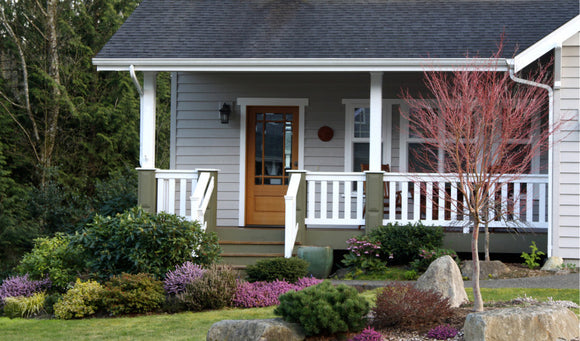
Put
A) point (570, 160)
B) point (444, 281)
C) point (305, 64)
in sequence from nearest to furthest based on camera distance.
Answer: point (444, 281) < point (570, 160) < point (305, 64)

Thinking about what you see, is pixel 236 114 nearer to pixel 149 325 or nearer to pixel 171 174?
pixel 171 174

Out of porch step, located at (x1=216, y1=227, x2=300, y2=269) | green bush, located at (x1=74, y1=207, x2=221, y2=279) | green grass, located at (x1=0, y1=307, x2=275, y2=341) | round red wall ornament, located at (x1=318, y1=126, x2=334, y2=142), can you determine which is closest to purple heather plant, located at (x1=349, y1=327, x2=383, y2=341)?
green grass, located at (x1=0, y1=307, x2=275, y2=341)

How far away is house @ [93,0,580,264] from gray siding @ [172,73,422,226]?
20mm

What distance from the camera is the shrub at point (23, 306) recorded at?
824 cm

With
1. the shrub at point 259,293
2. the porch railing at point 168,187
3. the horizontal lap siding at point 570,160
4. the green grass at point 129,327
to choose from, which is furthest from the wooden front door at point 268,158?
the horizontal lap siding at point 570,160

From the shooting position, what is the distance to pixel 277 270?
8570 mm

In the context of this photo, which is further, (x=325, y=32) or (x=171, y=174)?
(x=325, y=32)

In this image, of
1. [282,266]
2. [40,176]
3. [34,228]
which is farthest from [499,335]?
[40,176]

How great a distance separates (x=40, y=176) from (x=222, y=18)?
7.73 m

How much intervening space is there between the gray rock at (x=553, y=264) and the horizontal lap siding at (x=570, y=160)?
0.13 m

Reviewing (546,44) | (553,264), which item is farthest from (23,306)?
(546,44)

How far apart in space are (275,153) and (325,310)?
633 centimetres

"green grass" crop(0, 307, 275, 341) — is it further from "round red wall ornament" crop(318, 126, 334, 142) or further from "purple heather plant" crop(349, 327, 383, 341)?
"round red wall ornament" crop(318, 126, 334, 142)

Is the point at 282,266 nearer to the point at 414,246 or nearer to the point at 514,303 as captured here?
the point at 414,246
